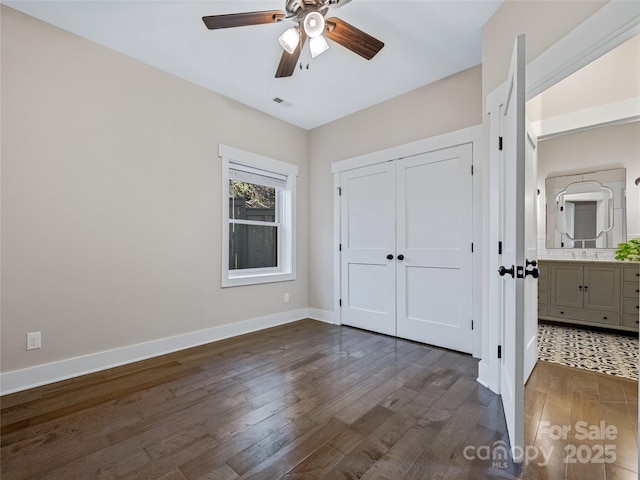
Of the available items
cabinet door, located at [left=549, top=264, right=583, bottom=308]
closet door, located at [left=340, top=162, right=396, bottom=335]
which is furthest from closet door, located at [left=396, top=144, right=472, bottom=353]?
cabinet door, located at [left=549, top=264, right=583, bottom=308]

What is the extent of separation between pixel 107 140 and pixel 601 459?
Result: 3905 millimetres

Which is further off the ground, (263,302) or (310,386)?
(263,302)

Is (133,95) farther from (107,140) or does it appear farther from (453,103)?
(453,103)

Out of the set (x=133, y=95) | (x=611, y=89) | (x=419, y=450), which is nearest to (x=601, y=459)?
(x=419, y=450)

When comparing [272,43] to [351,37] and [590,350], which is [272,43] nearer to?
[351,37]

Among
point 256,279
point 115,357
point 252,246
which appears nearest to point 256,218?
point 252,246

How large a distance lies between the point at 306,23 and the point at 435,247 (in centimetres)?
228

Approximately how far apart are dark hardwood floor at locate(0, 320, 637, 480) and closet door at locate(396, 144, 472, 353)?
49 cm

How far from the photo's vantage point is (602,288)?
3656 mm

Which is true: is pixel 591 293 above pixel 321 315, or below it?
above

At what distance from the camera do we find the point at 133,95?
2.73 meters

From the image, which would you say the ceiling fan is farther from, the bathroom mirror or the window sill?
the bathroom mirror

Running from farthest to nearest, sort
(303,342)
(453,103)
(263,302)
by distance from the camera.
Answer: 1. (263,302)
2. (303,342)
3. (453,103)

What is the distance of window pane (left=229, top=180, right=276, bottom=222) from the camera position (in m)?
3.65
